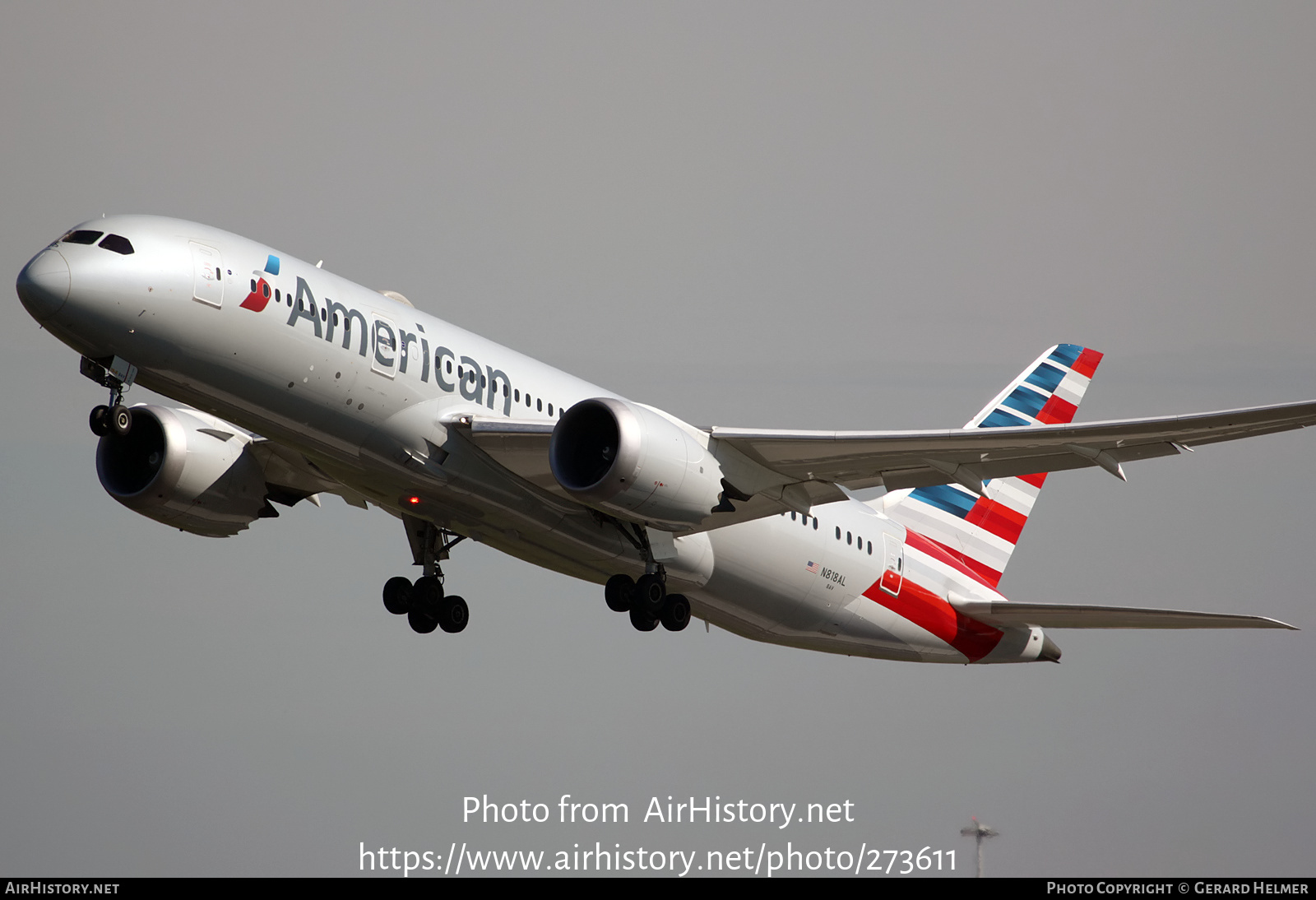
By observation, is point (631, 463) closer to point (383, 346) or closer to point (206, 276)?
point (383, 346)

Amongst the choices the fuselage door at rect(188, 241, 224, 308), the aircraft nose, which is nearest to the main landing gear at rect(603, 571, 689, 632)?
the fuselage door at rect(188, 241, 224, 308)

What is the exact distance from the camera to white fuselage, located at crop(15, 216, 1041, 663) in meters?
23.9

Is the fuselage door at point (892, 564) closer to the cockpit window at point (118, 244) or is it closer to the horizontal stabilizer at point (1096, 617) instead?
the horizontal stabilizer at point (1096, 617)

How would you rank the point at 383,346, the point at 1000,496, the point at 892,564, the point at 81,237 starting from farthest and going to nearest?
1. the point at 1000,496
2. the point at 892,564
3. the point at 383,346
4. the point at 81,237

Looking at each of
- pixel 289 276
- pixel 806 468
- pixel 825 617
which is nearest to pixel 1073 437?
pixel 806 468

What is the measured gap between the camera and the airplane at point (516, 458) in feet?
78.8

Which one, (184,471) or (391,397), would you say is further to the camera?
(184,471)

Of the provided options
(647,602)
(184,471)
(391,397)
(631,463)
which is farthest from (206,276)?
(647,602)

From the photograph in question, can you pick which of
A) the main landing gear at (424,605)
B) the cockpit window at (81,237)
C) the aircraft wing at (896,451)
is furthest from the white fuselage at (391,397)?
the main landing gear at (424,605)

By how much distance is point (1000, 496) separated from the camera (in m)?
38.2

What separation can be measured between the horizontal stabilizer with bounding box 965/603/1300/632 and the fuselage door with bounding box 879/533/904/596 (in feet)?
6.35

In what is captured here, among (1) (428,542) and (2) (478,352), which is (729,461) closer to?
(2) (478,352)

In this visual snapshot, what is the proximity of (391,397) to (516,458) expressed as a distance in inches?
96.1

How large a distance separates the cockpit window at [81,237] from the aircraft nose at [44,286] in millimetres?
498
